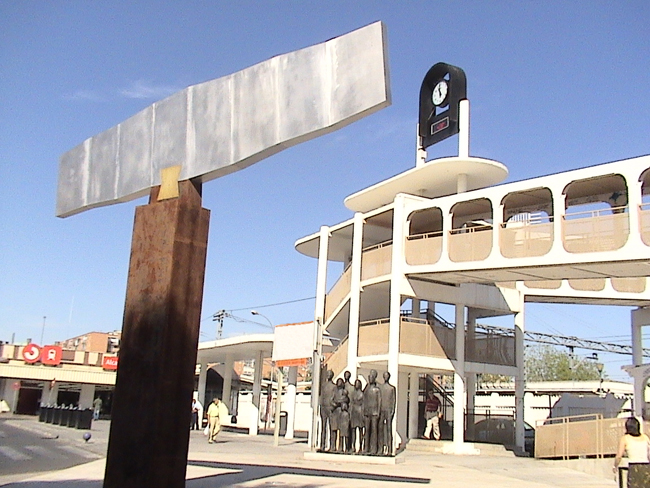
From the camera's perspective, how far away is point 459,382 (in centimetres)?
2553

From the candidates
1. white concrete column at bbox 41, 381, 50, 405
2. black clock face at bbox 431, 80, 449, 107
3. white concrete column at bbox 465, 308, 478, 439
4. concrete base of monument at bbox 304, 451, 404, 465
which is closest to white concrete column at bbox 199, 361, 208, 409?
white concrete column at bbox 41, 381, 50, 405

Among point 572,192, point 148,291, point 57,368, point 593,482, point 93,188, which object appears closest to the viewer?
point 148,291

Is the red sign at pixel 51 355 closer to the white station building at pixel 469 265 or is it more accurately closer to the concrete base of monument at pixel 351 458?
the white station building at pixel 469 265

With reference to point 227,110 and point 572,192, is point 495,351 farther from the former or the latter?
point 227,110

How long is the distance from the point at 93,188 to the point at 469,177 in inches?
705

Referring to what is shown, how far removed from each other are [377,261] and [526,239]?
266 inches

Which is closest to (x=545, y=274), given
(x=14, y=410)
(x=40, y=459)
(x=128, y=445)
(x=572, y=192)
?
(x=572, y=192)

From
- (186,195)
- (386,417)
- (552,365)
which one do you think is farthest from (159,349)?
(552,365)

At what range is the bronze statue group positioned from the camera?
18.7m

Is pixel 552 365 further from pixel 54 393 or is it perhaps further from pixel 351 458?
pixel 351 458

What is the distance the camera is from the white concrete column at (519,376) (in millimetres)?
26756

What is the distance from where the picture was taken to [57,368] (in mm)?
48938

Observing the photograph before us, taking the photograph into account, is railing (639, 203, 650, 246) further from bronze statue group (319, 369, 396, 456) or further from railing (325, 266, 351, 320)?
railing (325, 266, 351, 320)

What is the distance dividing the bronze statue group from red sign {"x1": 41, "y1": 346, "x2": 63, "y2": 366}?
34.2 meters
